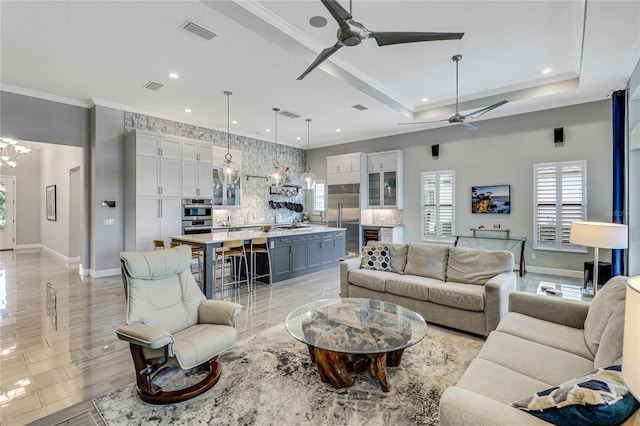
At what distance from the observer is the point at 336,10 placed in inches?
90.0

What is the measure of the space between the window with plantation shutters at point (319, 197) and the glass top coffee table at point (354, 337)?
23.7 feet

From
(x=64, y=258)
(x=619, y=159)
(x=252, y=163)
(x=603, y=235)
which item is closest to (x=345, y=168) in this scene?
(x=252, y=163)

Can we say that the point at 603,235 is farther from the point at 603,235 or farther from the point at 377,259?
the point at 377,259

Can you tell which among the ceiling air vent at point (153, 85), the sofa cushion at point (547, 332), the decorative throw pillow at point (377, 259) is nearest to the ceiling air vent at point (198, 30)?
the ceiling air vent at point (153, 85)

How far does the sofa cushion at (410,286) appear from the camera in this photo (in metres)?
3.72

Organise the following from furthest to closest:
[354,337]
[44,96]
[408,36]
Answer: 1. [44,96]
2. [408,36]
3. [354,337]

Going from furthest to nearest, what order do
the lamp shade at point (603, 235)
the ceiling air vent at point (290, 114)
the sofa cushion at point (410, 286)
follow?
the ceiling air vent at point (290, 114) < the sofa cushion at point (410, 286) < the lamp shade at point (603, 235)

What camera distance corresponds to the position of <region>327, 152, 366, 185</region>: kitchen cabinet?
28.6 feet

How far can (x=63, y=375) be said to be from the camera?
2660mm

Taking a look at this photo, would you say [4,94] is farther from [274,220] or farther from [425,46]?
[425,46]

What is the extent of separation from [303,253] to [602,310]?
4823 mm

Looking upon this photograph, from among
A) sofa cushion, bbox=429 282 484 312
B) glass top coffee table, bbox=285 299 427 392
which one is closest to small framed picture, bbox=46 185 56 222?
glass top coffee table, bbox=285 299 427 392

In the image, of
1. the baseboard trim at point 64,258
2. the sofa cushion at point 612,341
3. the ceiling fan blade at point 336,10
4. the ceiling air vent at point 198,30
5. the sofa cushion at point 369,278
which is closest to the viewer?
the sofa cushion at point 612,341

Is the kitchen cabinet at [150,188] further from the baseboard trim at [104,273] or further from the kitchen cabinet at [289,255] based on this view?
the kitchen cabinet at [289,255]
